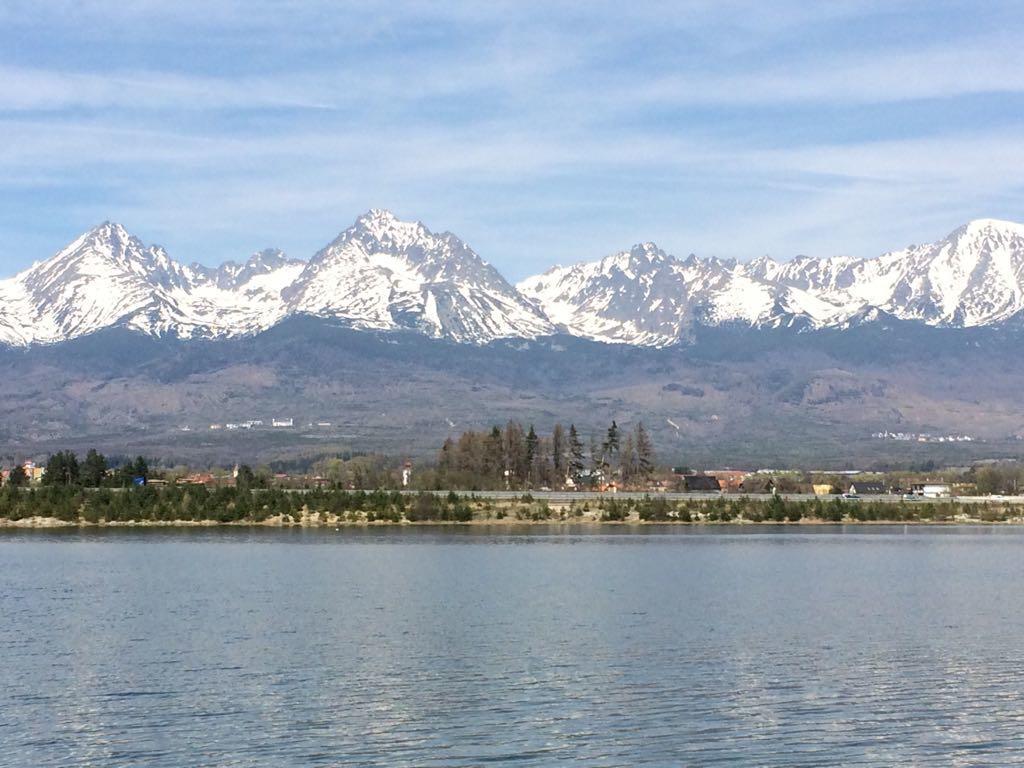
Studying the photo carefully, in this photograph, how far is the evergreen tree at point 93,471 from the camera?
474 ft

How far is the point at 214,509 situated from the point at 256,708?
94656mm

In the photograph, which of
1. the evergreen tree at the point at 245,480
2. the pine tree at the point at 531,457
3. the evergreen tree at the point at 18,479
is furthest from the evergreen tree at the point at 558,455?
the evergreen tree at the point at 18,479

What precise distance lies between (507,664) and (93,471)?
109 metres

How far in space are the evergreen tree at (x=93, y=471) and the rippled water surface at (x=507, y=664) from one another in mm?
63606

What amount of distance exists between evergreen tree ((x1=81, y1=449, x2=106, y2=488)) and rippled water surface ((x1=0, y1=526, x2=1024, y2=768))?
2504 inches

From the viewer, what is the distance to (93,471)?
483 ft

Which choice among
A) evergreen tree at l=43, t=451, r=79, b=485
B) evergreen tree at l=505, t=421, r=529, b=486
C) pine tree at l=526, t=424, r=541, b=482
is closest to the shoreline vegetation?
evergreen tree at l=43, t=451, r=79, b=485

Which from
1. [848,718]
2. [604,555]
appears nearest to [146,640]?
[848,718]

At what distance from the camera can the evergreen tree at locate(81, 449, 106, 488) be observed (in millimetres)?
144500

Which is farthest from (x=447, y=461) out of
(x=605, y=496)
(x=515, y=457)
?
(x=605, y=496)

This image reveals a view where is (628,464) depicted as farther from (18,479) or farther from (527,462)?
(18,479)

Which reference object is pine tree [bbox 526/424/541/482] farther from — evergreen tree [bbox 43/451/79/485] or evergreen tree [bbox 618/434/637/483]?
evergreen tree [bbox 43/451/79/485]

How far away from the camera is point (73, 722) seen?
3659 cm

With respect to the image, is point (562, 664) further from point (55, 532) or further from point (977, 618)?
point (55, 532)
